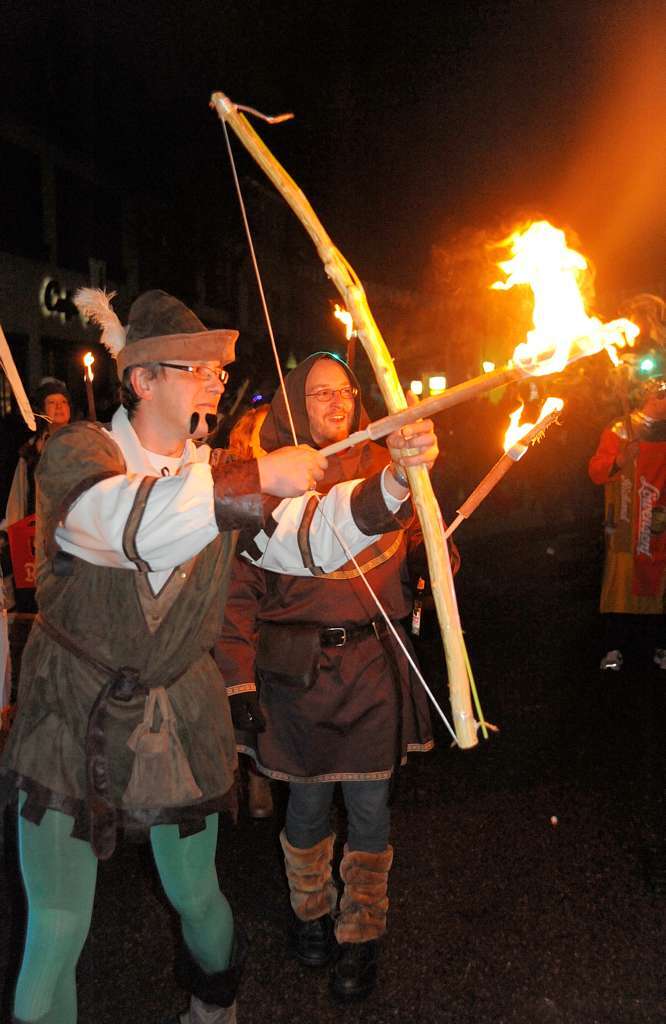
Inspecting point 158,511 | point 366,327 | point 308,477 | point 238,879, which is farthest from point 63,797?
point 238,879

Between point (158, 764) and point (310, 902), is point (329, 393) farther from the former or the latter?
point (310, 902)

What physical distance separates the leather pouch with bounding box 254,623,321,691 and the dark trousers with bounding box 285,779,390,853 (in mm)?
416

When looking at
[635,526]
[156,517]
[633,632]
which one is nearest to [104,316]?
[156,517]

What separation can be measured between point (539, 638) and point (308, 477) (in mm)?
5864

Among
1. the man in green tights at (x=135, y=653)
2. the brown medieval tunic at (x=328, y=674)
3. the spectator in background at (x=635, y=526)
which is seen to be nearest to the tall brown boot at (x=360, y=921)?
the brown medieval tunic at (x=328, y=674)

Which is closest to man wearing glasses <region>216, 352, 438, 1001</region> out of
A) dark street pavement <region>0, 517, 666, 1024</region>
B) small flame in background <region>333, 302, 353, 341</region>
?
dark street pavement <region>0, 517, 666, 1024</region>

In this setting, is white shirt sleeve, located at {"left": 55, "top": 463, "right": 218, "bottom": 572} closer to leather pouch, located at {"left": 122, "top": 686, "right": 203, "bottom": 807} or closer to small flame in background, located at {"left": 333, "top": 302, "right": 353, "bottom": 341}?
leather pouch, located at {"left": 122, "top": 686, "right": 203, "bottom": 807}

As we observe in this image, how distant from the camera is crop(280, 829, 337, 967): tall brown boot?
10.1 ft

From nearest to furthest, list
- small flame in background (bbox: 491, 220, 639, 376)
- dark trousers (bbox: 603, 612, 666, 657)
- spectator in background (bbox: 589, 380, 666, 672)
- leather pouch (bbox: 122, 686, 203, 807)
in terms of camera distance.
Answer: small flame in background (bbox: 491, 220, 639, 376) → leather pouch (bbox: 122, 686, 203, 807) → spectator in background (bbox: 589, 380, 666, 672) → dark trousers (bbox: 603, 612, 666, 657)

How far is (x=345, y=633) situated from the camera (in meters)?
3.01

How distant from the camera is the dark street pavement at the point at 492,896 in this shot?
9.18ft

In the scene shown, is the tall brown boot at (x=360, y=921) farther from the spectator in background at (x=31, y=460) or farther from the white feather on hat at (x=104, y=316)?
the spectator in background at (x=31, y=460)

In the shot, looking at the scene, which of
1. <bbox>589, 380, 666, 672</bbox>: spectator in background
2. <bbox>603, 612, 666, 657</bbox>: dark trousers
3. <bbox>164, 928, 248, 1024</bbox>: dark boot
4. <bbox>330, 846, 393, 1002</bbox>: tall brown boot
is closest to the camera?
<bbox>164, 928, 248, 1024</bbox>: dark boot

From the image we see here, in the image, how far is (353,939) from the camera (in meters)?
2.95
